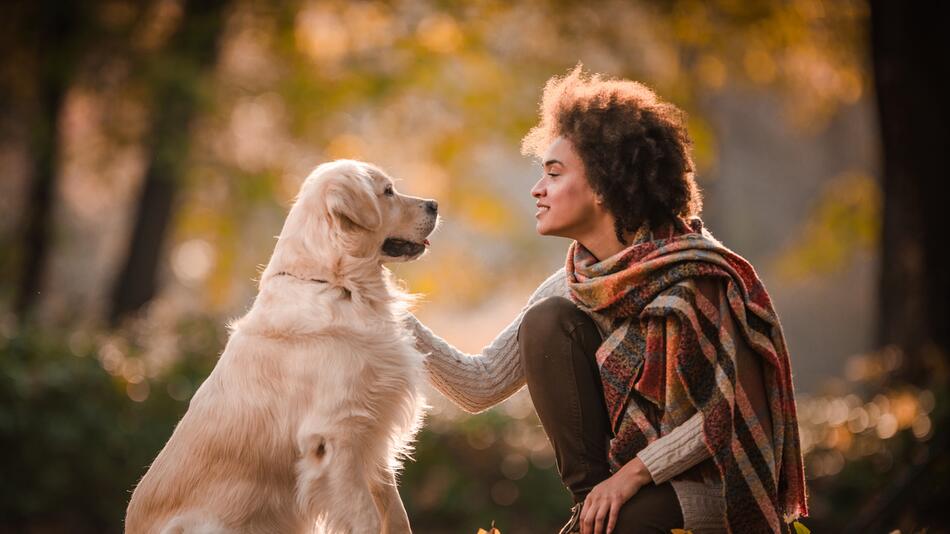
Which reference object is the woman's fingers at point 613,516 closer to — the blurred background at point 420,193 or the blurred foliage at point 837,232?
the blurred background at point 420,193

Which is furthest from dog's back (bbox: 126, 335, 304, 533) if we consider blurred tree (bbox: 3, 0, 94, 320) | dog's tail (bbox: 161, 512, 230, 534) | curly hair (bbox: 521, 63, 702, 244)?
blurred tree (bbox: 3, 0, 94, 320)

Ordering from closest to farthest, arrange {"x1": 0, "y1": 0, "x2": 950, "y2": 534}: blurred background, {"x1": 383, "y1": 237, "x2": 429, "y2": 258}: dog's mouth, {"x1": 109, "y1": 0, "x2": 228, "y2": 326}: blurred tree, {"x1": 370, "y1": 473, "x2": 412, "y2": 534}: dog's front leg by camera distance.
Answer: {"x1": 370, "y1": 473, "x2": 412, "y2": 534}: dog's front leg < {"x1": 383, "y1": 237, "x2": 429, "y2": 258}: dog's mouth < {"x1": 0, "y1": 0, "x2": 950, "y2": 534}: blurred background < {"x1": 109, "y1": 0, "x2": 228, "y2": 326}: blurred tree

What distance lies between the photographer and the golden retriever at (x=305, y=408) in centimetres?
291

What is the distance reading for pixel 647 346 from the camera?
275 cm

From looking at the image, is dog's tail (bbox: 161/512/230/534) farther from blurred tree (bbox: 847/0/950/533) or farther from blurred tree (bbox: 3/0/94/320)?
blurred tree (bbox: 3/0/94/320)

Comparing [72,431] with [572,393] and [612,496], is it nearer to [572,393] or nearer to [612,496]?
[572,393]

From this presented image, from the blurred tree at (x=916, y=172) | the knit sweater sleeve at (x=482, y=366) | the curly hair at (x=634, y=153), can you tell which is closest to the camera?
the curly hair at (x=634, y=153)

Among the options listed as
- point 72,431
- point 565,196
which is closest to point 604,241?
point 565,196

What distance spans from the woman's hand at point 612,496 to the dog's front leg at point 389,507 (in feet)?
2.33

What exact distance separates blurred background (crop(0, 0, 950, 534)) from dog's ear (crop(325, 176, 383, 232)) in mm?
464

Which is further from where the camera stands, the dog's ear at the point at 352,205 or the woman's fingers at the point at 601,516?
the dog's ear at the point at 352,205

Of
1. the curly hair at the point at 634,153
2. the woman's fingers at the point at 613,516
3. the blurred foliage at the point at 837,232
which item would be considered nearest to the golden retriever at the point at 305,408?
the woman's fingers at the point at 613,516

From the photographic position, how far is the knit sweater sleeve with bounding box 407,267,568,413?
10.7 ft

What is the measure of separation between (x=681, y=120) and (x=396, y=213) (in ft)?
3.40
